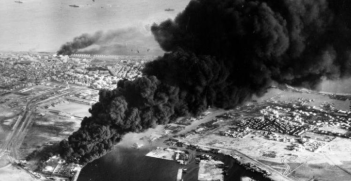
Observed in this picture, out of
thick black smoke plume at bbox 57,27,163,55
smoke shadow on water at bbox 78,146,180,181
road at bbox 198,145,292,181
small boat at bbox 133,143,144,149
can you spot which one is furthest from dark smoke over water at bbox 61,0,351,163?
thick black smoke plume at bbox 57,27,163,55

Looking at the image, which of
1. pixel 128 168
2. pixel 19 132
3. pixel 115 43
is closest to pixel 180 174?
pixel 128 168

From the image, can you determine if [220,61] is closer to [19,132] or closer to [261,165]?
[261,165]

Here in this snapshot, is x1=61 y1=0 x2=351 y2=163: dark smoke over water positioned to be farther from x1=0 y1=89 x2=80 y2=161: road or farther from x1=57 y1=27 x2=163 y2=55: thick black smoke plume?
x1=57 y1=27 x2=163 y2=55: thick black smoke plume

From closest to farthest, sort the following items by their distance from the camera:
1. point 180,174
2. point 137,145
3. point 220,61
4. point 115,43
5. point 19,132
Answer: point 220,61 → point 180,174 → point 137,145 → point 19,132 → point 115,43

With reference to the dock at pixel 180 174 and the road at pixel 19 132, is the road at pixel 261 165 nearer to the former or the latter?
the dock at pixel 180 174

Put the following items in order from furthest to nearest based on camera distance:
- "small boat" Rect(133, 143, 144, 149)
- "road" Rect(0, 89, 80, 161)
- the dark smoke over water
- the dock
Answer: "small boat" Rect(133, 143, 144, 149) → "road" Rect(0, 89, 80, 161) → the dock → the dark smoke over water

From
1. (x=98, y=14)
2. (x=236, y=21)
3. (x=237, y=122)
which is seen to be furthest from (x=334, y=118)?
(x=98, y=14)

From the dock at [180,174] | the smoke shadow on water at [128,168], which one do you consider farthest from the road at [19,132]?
the dock at [180,174]

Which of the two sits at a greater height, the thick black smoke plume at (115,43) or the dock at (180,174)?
the thick black smoke plume at (115,43)
